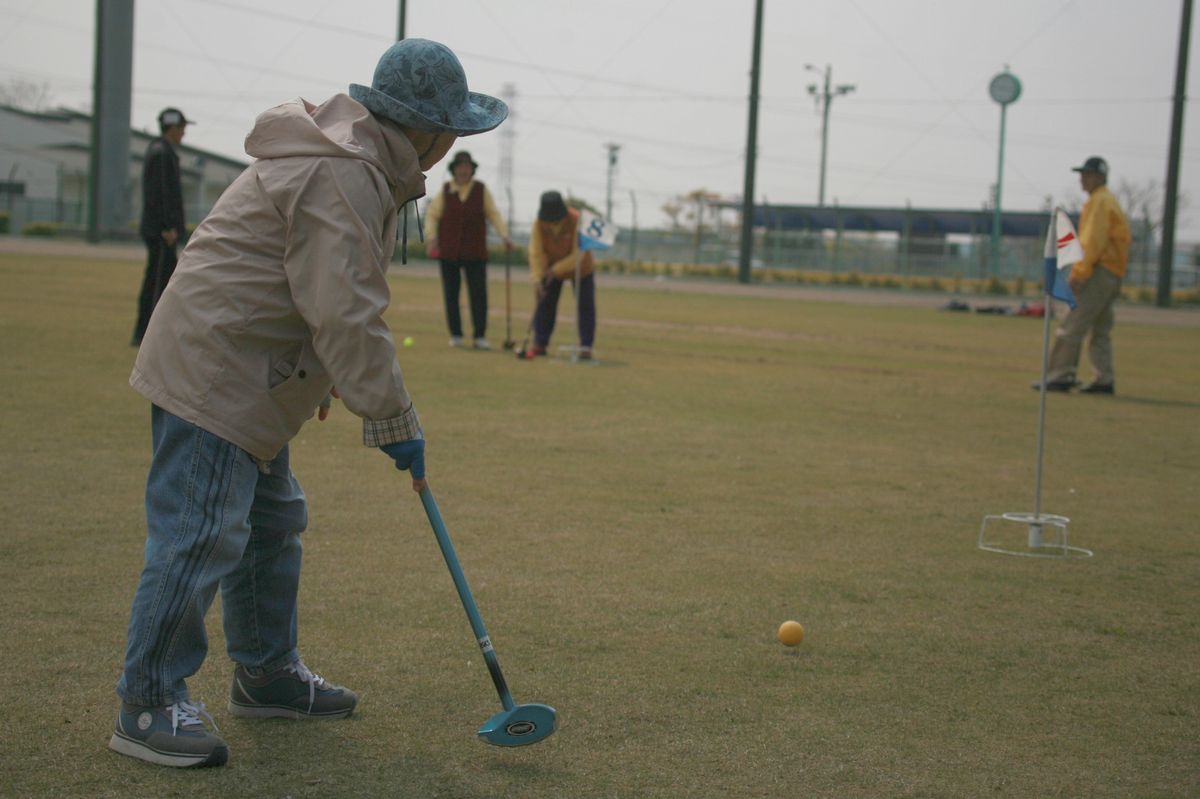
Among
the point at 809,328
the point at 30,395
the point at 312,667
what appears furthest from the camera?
the point at 809,328

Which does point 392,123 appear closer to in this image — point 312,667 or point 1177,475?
point 312,667

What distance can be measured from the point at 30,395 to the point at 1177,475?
8.02m

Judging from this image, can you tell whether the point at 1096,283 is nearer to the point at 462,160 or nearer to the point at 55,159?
the point at 462,160

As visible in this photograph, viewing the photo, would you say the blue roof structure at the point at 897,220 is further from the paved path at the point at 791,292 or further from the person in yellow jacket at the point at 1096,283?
the person in yellow jacket at the point at 1096,283

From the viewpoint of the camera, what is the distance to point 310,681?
388 cm

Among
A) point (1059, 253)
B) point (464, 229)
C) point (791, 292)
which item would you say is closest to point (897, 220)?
point (791, 292)

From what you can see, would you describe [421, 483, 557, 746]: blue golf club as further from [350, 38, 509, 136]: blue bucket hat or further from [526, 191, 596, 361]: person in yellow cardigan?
[526, 191, 596, 361]: person in yellow cardigan

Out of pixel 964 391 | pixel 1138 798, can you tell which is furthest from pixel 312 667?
pixel 964 391

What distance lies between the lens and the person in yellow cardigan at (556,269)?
14.7 metres

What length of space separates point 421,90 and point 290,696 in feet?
5.76

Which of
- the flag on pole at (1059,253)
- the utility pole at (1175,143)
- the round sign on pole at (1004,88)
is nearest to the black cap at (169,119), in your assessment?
the flag on pole at (1059,253)

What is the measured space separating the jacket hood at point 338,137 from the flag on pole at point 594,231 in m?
10.7

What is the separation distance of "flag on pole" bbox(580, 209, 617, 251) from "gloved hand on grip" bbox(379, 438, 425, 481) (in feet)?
35.1

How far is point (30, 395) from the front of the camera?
975 cm
